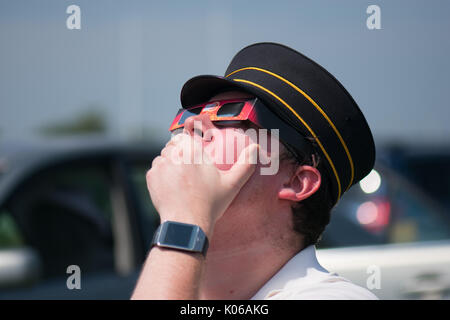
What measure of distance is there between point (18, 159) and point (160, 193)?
2.04m

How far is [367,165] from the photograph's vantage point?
2.14m

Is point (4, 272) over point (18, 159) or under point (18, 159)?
under

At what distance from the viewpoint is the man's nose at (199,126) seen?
1979mm

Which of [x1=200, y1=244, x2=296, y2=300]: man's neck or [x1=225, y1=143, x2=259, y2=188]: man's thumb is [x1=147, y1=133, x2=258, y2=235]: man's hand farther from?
[x1=200, y1=244, x2=296, y2=300]: man's neck

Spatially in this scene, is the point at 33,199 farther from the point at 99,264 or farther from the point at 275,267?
the point at 275,267

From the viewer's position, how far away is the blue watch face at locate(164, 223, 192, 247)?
1602 mm

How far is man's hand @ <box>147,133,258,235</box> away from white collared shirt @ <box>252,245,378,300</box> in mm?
341

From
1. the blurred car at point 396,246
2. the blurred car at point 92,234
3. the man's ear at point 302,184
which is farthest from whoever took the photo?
the blurred car at point 396,246

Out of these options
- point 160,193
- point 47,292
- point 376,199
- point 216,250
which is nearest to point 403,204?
point 376,199

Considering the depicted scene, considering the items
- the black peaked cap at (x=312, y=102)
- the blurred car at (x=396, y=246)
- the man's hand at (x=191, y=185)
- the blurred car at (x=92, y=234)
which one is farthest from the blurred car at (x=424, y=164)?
the man's hand at (x=191, y=185)

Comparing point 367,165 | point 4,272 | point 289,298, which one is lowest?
point 4,272

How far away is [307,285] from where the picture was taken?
6.11 feet

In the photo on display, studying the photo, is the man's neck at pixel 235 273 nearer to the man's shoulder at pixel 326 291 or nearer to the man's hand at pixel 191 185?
the man's shoulder at pixel 326 291

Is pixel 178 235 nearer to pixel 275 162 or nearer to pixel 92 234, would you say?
pixel 275 162
